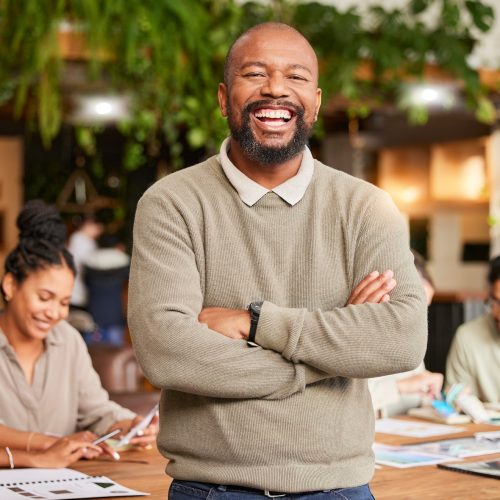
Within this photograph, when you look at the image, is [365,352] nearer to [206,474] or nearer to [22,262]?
[206,474]

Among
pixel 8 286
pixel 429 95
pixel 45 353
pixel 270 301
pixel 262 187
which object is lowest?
pixel 45 353

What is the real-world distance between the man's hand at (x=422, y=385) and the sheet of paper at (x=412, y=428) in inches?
8.4

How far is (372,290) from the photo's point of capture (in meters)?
1.79

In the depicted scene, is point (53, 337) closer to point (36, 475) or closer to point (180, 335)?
point (36, 475)

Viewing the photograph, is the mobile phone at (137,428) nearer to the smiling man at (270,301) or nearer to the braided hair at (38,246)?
the braided hair at (38,246)

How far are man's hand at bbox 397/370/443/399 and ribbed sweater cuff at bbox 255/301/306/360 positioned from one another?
2.10 m

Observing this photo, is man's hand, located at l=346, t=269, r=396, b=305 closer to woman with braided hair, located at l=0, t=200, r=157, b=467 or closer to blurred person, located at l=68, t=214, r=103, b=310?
woman with braided hair, located at l=0, t=200, r=157, b=467

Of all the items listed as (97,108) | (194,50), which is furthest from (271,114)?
(97,108)

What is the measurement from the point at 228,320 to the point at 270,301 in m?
0.08

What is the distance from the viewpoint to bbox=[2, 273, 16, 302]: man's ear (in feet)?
10.6

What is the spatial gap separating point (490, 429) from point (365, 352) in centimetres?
181

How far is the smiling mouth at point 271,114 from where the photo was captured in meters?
1.83

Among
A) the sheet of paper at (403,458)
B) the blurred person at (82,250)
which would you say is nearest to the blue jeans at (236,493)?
the sheet of paper at (403,458)

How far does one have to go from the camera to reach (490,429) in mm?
3398
